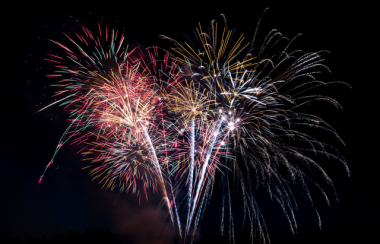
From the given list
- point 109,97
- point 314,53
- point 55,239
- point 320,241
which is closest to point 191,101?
point 109,97

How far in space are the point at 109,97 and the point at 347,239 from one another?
45.0m

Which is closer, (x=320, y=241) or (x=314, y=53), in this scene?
(x=314, y=53)

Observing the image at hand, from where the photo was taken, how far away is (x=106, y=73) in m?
10.5

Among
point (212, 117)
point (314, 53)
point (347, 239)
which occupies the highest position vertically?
point (314, 53)

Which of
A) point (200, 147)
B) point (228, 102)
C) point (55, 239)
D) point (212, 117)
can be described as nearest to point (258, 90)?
point (228, 102)

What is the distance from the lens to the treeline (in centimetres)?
3019

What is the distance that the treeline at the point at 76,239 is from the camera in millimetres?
30188

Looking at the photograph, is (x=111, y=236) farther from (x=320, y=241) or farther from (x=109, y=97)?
(x=109, y=97)

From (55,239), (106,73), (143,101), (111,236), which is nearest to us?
(106,73)

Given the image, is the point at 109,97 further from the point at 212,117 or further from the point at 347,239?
the point at 347,239

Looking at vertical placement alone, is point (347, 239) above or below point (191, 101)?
below

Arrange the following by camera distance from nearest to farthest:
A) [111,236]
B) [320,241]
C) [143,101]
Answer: [143,101] → [320,241] → [111,236]

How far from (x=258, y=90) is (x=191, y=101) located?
334 centimetres

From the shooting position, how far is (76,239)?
3719 centimetres
